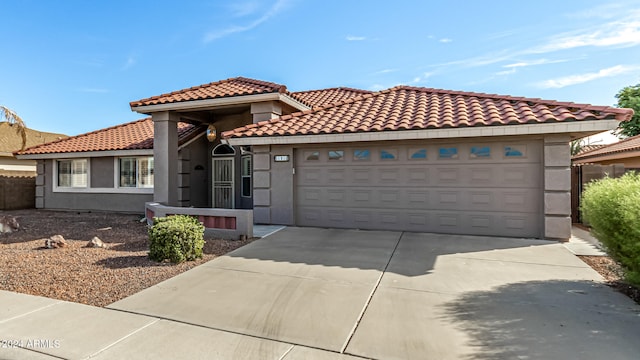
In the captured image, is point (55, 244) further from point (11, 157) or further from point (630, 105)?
point (630, 105)

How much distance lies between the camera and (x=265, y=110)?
33.6ft

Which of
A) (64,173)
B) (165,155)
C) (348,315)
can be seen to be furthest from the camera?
(64,173)

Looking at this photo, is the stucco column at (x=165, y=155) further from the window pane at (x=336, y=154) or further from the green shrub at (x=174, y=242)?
the window pane at (x=336, y=154)

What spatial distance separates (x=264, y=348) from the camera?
2.96 m

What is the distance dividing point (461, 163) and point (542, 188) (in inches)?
74.9

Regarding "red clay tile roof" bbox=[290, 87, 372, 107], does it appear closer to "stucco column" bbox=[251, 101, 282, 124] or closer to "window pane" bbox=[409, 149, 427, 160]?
"stucco column" bbox=[251, 101, 282, 124]

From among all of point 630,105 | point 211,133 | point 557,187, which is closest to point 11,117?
point 211,133

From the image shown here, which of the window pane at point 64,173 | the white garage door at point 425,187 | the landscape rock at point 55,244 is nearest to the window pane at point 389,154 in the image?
the white garage door at point 425,187

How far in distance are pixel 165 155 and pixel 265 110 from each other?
4342mm

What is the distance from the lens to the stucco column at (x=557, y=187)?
7246 mm

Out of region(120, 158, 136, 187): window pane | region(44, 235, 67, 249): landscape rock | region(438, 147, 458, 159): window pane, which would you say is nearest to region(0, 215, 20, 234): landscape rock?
region(44, 235, 67, 249): landscape rock

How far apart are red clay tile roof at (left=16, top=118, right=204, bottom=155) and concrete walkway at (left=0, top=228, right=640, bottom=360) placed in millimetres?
9683

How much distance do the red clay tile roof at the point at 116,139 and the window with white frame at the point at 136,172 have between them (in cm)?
70

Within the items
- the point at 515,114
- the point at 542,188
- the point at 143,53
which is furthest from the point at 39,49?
the point at 542,188
